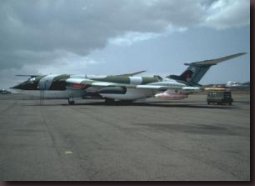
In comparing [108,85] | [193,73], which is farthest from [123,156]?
[193,73]

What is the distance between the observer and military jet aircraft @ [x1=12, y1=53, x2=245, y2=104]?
33375 mm

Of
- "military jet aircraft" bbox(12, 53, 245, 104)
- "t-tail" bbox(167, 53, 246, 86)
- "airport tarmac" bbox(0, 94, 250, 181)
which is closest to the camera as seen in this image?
"airport tarmac" bbox(0, 94, 250, 181)

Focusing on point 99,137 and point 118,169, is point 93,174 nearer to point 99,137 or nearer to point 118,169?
point 118,169

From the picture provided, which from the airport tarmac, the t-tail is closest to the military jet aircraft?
the t-tail

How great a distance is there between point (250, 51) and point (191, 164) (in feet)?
8.86

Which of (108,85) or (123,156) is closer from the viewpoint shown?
(123,156)

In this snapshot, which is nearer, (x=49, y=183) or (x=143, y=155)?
(x=49, y=183)

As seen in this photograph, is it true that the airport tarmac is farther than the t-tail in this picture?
No

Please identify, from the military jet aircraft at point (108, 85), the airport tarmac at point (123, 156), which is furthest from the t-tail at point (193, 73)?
the airport tarmac at point (123, 156)

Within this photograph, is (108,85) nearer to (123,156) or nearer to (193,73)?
(193,73)

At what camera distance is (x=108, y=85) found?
33906 millimetres

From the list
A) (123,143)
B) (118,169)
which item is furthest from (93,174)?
(123,143)

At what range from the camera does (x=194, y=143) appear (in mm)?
9602

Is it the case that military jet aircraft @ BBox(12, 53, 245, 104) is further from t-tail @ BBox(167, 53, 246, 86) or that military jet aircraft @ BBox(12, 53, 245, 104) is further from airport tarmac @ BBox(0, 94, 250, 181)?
airport tarmac @ BBox(0, 94, 250, 181)
